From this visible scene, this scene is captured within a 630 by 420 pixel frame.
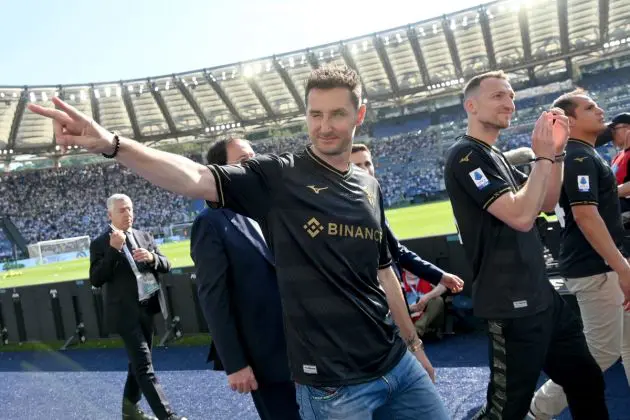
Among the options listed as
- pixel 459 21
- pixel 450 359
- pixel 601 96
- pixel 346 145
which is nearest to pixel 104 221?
pixel 459 21

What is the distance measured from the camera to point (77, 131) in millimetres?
1619

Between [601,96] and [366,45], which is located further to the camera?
[601,96]

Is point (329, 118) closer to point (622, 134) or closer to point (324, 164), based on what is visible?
point (324, 164)

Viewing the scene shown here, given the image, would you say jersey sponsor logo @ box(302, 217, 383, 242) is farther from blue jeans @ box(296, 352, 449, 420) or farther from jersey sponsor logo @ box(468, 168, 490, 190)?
jersey sponsor logo @ box(468, 168, 490, 190)

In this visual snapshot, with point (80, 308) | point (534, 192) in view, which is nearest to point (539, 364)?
point (534, 192)

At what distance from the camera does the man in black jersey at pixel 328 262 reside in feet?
6.26

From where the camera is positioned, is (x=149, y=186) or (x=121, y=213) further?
(x=149, y=186)

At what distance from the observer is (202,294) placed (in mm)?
2955

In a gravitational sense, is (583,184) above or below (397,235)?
above

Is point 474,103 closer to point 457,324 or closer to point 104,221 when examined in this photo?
point 457,324

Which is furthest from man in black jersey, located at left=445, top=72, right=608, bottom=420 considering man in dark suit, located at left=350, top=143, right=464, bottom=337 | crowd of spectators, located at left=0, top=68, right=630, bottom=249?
crowd of spectators, located at left=0, top=68, right=630, bottom=249

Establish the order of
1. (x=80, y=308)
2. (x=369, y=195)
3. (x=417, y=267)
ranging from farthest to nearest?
(x=80, y=308)
(x=417, y=267)
(x=369, y=195)

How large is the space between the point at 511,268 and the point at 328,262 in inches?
44.3

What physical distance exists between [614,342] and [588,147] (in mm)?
1171
